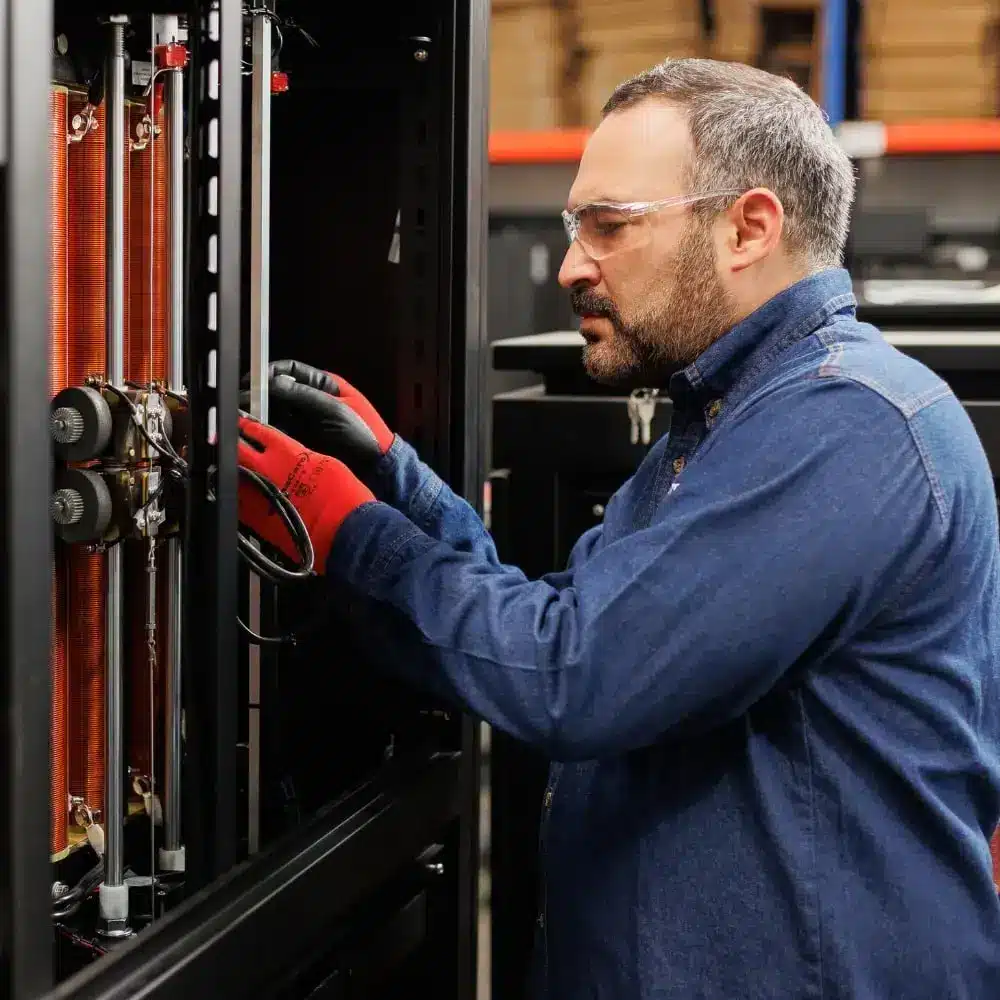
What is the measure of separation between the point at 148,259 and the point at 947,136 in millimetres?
2034

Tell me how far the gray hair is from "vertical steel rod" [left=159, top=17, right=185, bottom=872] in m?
0.41

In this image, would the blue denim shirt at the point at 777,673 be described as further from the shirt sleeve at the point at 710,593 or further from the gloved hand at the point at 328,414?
the gloved hand at the point at 328,414

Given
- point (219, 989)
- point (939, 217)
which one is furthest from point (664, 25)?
point (219, 989)

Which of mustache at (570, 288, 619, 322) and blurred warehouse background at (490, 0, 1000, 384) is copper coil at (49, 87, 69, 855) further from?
blurred warehouse background at (490, 0, 1000, 384)

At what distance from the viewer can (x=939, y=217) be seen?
3066 millimetres

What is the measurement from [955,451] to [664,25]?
189cm

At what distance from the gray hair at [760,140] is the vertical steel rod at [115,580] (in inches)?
18.2

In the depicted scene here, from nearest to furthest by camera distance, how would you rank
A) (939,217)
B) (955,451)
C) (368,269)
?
(955,451)
(368,269)
(939,217)

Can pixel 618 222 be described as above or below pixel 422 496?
above

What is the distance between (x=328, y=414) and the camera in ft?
4.03

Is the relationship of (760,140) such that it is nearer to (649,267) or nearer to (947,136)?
(649,267)

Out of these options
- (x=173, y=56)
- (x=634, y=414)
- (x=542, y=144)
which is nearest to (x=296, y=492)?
(x=173, y=56)

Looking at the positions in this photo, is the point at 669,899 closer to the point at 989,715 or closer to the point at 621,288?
the point at 989,715

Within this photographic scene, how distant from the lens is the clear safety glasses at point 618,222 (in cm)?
118
